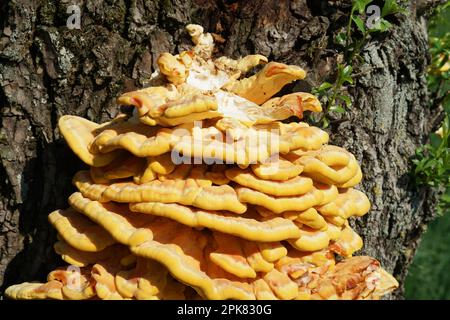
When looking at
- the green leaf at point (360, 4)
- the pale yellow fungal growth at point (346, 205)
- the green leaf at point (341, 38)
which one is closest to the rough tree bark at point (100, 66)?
the green leaf at point (341, 38)

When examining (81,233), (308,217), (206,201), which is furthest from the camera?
(81,233)

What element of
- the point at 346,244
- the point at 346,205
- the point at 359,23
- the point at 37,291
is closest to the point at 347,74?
the point at 359,23

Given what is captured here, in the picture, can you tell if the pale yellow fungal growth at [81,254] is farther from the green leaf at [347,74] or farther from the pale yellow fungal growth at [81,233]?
the green leaf at [347,74]

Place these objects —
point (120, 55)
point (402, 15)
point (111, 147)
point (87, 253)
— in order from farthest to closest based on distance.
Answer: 1. point (402, 15)
2. point (120, 55)
3. point (87, 253)
4. point (111, 147)

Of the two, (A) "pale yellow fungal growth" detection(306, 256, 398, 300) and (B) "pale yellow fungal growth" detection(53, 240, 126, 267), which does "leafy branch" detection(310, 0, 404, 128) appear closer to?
(A) "pale yellow fungal growth" detection(306, 256, 398, 300)

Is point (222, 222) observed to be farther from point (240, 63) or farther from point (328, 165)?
point (240, 63)
